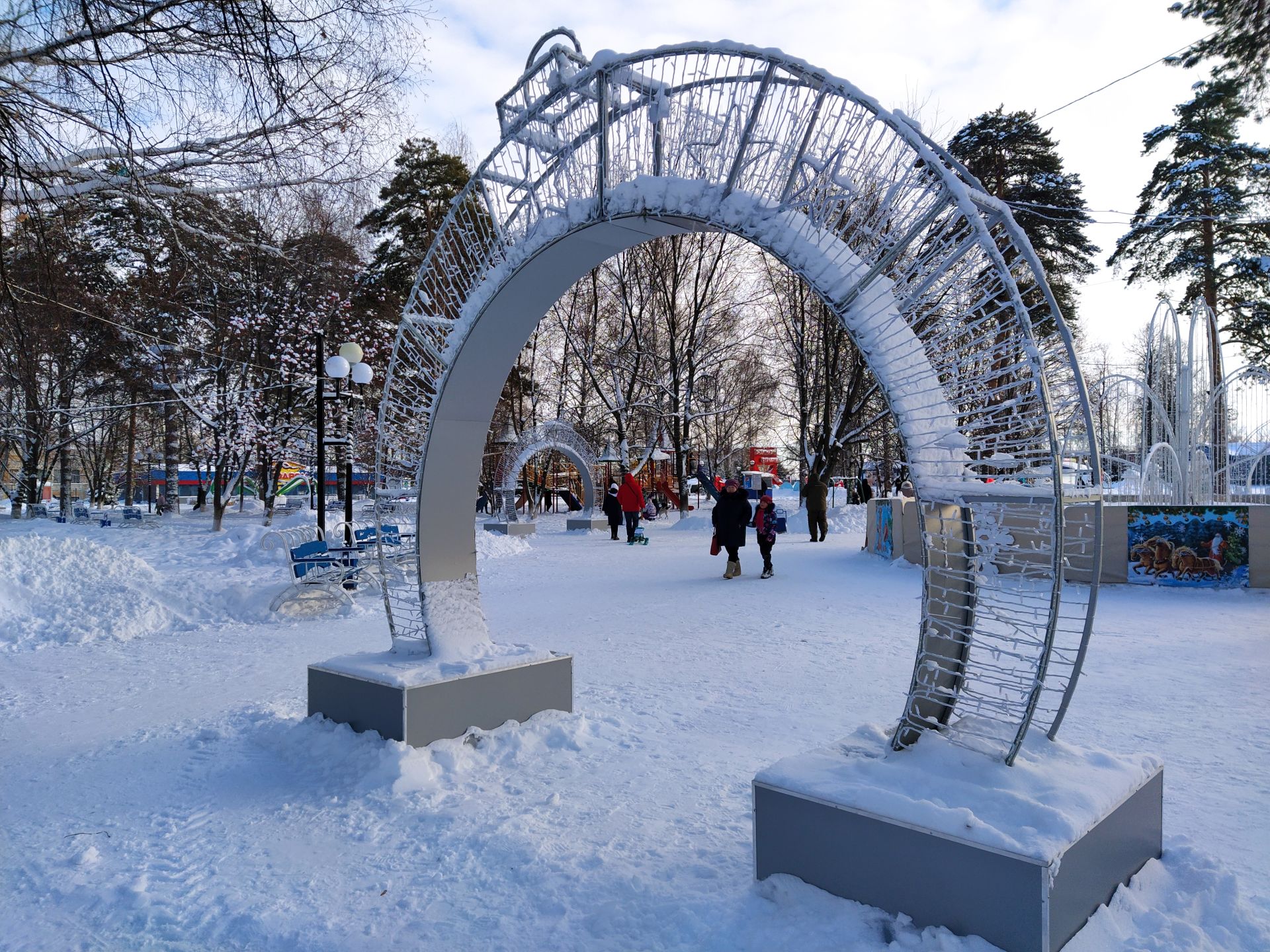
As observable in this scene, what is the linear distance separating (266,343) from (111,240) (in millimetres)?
5726

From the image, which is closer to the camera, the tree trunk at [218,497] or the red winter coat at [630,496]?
the red winter coat at [630,496]

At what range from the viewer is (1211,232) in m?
23.9

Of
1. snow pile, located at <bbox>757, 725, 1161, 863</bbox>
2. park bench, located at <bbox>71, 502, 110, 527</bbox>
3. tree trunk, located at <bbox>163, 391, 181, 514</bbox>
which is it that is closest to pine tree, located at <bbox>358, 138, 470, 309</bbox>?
tree trunk, located at <bbox>163, 391, 181, 514</bbox>

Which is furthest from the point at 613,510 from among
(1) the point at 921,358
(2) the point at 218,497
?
(1) the point at 921,358

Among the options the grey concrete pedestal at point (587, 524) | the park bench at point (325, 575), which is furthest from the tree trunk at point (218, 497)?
the park bench at point (325, 575)

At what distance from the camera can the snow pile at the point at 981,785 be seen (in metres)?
2.73

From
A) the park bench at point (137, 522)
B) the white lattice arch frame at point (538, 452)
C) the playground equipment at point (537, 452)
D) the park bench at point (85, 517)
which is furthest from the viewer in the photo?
the white lattice arch frame at point (538, 452)

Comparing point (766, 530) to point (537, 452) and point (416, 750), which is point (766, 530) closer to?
point (416, 750)

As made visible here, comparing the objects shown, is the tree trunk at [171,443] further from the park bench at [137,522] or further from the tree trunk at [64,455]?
the tree trunk at [64,455]

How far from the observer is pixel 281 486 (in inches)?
1932

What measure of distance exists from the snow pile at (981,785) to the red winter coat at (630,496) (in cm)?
1617

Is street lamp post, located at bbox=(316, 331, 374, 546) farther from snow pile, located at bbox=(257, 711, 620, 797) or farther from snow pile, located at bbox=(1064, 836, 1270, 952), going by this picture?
snow pile, located at bbox=(1064, 836, 1270, 952)

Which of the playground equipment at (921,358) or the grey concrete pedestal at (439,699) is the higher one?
the playground equipment at (921,358)

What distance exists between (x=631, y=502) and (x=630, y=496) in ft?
0.74
